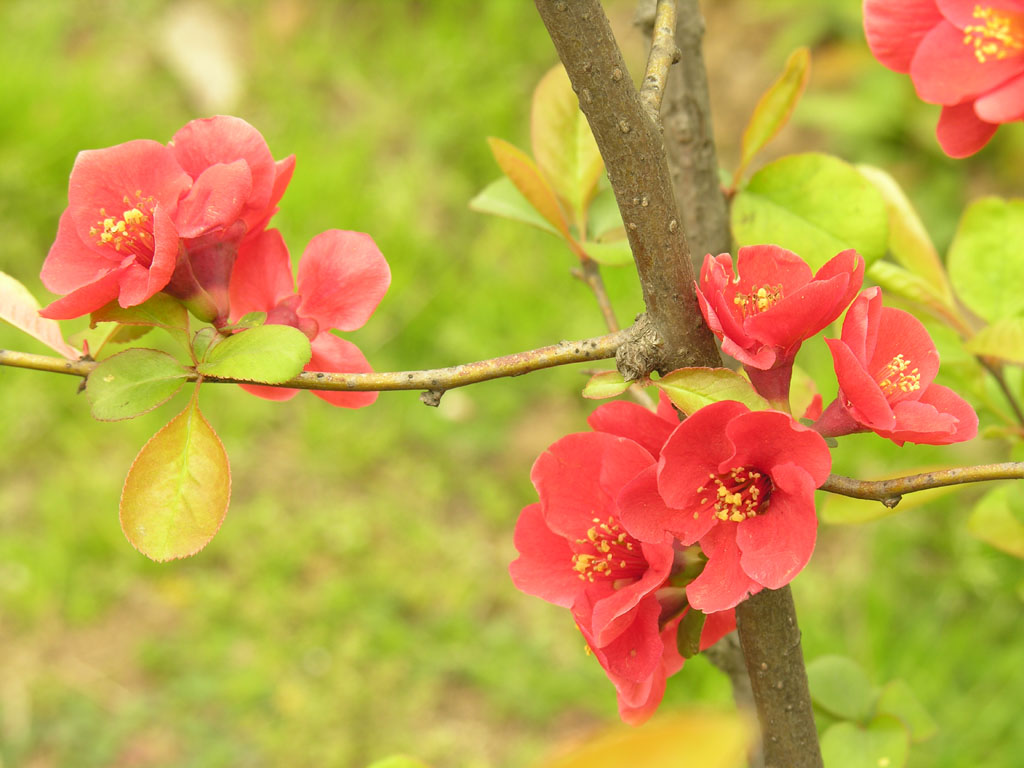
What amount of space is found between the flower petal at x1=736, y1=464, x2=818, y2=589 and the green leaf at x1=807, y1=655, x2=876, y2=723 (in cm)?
29

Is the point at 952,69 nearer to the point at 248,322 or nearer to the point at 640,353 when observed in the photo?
the point at 640,353

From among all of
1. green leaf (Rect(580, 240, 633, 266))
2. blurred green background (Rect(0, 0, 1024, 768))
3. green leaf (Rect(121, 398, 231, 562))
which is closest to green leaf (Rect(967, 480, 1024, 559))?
green leaf (Rect(580, 240, 633, 266))

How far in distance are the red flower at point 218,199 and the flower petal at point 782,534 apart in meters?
0.32

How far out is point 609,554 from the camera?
0.56 metres

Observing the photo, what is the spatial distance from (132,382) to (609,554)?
282 millimetres

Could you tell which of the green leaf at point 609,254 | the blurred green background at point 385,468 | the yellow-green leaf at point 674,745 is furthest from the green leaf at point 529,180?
the blurred green background at point 385,468

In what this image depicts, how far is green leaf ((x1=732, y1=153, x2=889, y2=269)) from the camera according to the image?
27.0 inches

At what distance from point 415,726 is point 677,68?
5.34 feet

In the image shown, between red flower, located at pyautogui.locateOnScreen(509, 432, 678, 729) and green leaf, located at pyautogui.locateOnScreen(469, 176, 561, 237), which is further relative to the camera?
green leaf, located at pyautogui.locateOnScreen(469, 176, 561, 237)

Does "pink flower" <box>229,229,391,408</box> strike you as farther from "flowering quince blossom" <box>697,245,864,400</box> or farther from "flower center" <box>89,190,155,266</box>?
"flowering quince blossom" <box>697,245,864,400</box>

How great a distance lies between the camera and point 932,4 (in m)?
0.63

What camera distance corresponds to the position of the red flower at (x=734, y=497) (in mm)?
479

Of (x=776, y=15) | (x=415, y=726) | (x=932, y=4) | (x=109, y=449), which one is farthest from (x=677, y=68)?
(x=776, y=15)

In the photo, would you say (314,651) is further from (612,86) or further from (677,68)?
(612,86)
